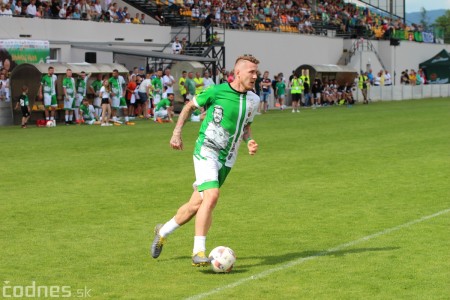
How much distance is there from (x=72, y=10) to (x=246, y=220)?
3168 cm

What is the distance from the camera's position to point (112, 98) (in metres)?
32.2

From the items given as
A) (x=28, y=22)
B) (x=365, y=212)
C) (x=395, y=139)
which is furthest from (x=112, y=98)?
(x=365, y=212)

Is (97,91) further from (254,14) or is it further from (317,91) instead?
(254,14)

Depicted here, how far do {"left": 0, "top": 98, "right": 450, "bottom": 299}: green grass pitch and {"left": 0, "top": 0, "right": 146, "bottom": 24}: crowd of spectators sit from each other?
17.0 m

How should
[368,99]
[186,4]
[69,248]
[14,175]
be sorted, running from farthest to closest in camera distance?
[368,99] → [186,4] → [14,175] → [69,248]

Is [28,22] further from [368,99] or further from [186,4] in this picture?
[368,99]

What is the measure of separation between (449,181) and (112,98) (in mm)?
18860

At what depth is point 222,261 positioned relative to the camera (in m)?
8.16

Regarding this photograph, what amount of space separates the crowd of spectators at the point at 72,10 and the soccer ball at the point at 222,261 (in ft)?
102

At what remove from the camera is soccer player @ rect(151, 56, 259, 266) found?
28.0ft

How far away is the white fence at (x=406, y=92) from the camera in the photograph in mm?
56344

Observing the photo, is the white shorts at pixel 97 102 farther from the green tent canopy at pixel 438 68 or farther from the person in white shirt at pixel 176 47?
the green tent canopy at pixel 438 68

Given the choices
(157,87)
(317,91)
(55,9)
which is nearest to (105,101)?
(157,87)

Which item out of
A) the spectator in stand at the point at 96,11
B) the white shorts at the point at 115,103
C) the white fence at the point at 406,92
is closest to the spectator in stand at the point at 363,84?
the white fence at the point at 406,92
